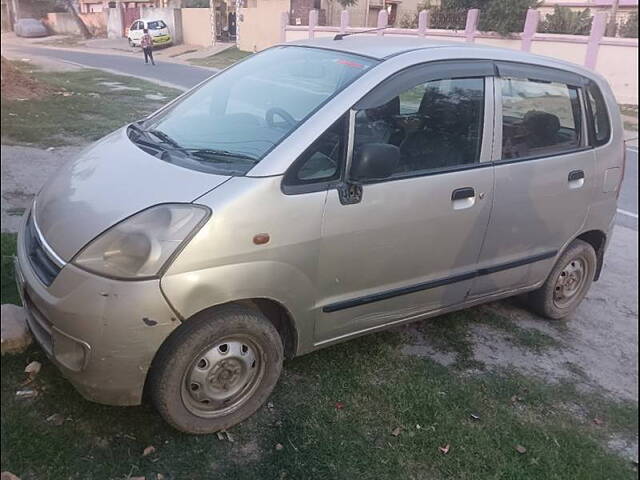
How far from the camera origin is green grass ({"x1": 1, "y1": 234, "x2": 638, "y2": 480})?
2424 millimetres

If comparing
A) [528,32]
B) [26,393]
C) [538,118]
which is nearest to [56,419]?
[26,393]

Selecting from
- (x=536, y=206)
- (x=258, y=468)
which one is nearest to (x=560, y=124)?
(x=536, y=206)

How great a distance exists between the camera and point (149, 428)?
260 centimetres

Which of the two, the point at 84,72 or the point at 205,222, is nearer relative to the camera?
the point at 205,222

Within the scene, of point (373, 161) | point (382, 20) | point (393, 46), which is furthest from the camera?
point (382, 20)

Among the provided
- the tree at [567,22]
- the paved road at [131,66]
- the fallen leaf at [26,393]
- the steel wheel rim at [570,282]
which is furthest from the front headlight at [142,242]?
the steel wheel rim at [570,282]

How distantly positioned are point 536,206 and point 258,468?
224cm

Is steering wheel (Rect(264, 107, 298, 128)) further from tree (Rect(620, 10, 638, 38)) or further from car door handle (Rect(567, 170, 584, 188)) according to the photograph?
tree (Rect(620, 10, 638, 38))

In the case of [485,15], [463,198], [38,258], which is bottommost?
[38,258]

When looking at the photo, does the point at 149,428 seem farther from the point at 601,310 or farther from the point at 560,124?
the point at 601,310

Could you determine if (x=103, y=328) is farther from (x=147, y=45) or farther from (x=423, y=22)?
(x=423, y=22)

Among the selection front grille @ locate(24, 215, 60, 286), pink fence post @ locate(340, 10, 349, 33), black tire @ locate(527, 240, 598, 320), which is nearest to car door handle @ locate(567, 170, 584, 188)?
black tire @ locate(527, 240, 598, 320)

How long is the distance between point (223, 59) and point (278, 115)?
3.37ft

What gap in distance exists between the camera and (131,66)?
3.49 metres
